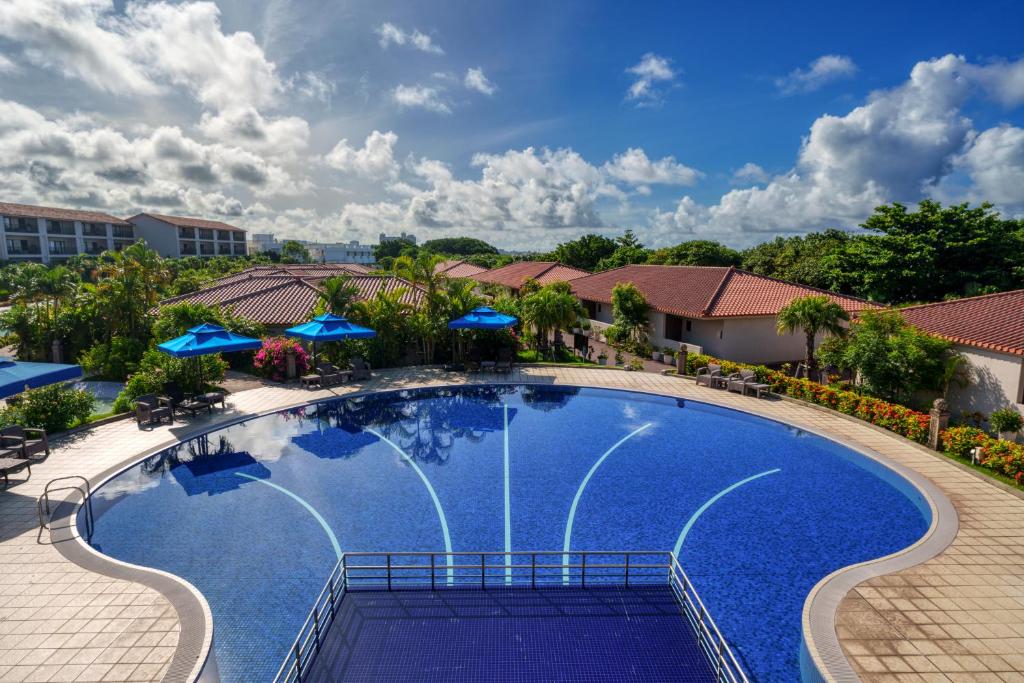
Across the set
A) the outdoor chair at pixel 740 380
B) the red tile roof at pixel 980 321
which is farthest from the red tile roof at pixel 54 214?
the red tile roof at pixel 980 321

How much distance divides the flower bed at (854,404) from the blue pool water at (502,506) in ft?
8.50

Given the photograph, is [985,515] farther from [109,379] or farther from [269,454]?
[109,379]

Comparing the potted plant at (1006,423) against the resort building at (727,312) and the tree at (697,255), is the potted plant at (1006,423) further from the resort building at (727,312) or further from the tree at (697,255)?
the tree at (697,255)

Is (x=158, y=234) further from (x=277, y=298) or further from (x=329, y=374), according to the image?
(x=329, y=374)

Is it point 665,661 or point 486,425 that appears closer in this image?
point 665,661

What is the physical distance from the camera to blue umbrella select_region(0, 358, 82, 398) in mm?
11695

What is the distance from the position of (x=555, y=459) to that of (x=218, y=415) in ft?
38.3

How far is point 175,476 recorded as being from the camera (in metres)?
13.6

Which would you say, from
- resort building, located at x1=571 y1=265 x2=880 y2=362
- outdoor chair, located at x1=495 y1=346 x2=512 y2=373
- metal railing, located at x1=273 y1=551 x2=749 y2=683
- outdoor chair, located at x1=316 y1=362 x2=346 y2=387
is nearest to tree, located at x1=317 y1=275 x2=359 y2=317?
outdoor chair, located at x1=316 y1=362 x2=346 y2=387

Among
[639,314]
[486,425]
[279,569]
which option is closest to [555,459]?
[486,425]

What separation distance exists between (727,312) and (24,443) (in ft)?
90.7

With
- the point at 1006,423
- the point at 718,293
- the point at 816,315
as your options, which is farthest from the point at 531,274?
the point at 1006,423

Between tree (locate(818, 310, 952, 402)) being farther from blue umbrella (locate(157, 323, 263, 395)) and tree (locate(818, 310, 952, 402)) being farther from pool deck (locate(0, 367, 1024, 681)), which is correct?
blue umbrella (locate(157, 323, 263, 395))

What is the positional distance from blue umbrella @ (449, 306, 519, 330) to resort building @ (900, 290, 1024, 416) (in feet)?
53.0
